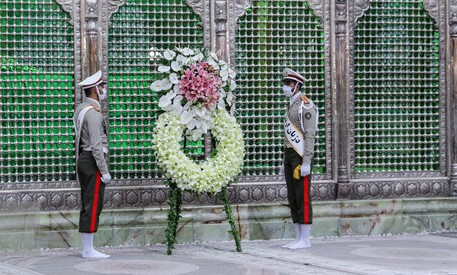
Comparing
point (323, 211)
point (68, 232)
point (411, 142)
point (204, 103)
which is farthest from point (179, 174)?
point (411, 142)

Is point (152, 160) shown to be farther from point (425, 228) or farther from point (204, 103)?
A: point (425, 228)

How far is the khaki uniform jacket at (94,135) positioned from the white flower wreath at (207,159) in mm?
652

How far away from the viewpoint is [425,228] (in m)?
16.3

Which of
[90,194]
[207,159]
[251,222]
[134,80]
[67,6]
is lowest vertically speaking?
Result: [251,222]

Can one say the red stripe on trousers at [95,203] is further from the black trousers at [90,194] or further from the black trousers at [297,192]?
the black trousers at [297,192]

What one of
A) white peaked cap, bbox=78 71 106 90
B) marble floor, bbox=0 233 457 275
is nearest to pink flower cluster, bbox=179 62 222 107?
white peaked cap, bbox=78 71 106 90

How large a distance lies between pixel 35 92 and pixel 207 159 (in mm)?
2297

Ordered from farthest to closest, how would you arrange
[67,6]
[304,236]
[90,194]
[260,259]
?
[67,6]
[304,236]
[90,194]
[260,259]

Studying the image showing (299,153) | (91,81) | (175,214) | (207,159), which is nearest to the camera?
(91,81)

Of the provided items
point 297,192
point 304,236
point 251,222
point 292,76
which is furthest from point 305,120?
point 251,222

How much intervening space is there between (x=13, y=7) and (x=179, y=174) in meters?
3.00

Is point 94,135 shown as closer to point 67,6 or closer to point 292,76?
point 67,6

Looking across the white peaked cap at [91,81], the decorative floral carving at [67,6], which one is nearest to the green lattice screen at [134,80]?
the decorative floral carving at [67,6]

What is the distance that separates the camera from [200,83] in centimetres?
1378
